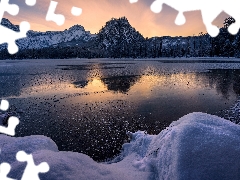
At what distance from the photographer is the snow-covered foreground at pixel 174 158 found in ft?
20.7

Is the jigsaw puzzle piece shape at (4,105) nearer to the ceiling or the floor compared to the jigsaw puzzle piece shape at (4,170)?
nearer to the floor

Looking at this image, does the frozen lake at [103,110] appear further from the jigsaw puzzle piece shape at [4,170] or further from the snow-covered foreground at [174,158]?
the jigsaw puzzle piece shape at [4,170]

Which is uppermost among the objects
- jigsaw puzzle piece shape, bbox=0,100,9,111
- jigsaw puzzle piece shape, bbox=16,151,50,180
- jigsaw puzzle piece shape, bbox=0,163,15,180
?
jigsaw puzzle piece shape, bbox=16,151,50,180

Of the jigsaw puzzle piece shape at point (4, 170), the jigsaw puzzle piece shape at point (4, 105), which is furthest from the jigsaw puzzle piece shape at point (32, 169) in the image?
the jigsaw puzzle piece shape at point (4, 105)

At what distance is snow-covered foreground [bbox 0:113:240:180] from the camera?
630cm

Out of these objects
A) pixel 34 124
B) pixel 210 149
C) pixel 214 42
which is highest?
pixel 214 42

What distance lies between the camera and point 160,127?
15.0 m

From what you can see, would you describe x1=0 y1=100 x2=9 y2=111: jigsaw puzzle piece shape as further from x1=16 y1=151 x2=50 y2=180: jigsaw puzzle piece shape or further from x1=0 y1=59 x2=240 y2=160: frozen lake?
x1=16 y1=151 x2=50 y2=180: jigsaw puzzle piece shape

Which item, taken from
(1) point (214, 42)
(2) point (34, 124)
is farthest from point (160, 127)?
(1) point (214, 42)

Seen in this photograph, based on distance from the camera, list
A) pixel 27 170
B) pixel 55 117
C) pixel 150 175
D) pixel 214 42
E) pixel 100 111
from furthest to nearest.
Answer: pixel 214 42, pixel 100 111, pixel 55 117, pixel 150 175, pixel 27 170

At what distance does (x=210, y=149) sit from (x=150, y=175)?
8.48 ft

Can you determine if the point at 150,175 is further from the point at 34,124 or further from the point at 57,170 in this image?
the point at 34,124

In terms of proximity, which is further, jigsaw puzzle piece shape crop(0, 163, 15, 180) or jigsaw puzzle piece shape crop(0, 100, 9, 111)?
jigsaw puzzle piece shape crop(0, 100, 9, 111)

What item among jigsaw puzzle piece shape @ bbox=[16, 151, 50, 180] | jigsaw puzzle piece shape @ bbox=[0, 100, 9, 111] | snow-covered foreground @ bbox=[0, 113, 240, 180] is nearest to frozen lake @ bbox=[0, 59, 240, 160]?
jigsaw puzzle piece shape @ bbox=[0, 100, 9, 111]
